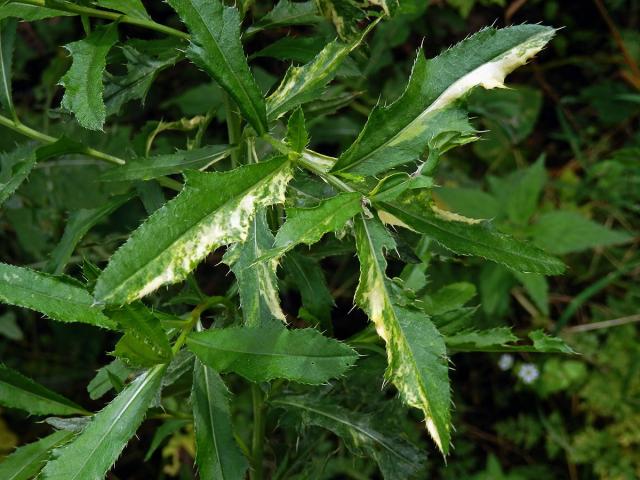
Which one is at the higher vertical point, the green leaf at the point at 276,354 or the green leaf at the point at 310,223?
the green leaf at the point at 310,223

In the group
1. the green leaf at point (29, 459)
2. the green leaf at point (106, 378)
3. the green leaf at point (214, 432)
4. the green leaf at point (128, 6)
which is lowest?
the green leaf at point (214, 432)

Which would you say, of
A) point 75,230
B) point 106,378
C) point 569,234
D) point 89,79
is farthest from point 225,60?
point 569,234

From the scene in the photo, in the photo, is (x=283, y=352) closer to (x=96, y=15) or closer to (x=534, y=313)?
(x=96, y=15)

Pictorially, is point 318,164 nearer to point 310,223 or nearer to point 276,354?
point 310,223

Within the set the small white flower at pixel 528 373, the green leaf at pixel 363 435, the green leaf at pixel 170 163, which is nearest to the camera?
the green leaf at pixel 170 163

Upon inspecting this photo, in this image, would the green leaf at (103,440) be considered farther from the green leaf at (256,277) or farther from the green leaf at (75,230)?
the green leaf at (75,230)

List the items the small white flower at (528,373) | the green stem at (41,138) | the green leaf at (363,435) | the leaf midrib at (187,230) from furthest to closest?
the small white flower at (528,373) → the green leaf at (363,435) → the green stem at (41,138) → the leaf midrib at (187,230)

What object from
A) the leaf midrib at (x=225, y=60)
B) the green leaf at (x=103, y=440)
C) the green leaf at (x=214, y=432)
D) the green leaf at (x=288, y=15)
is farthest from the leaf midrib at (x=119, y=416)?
the green leaf at (x=288, y=15)
